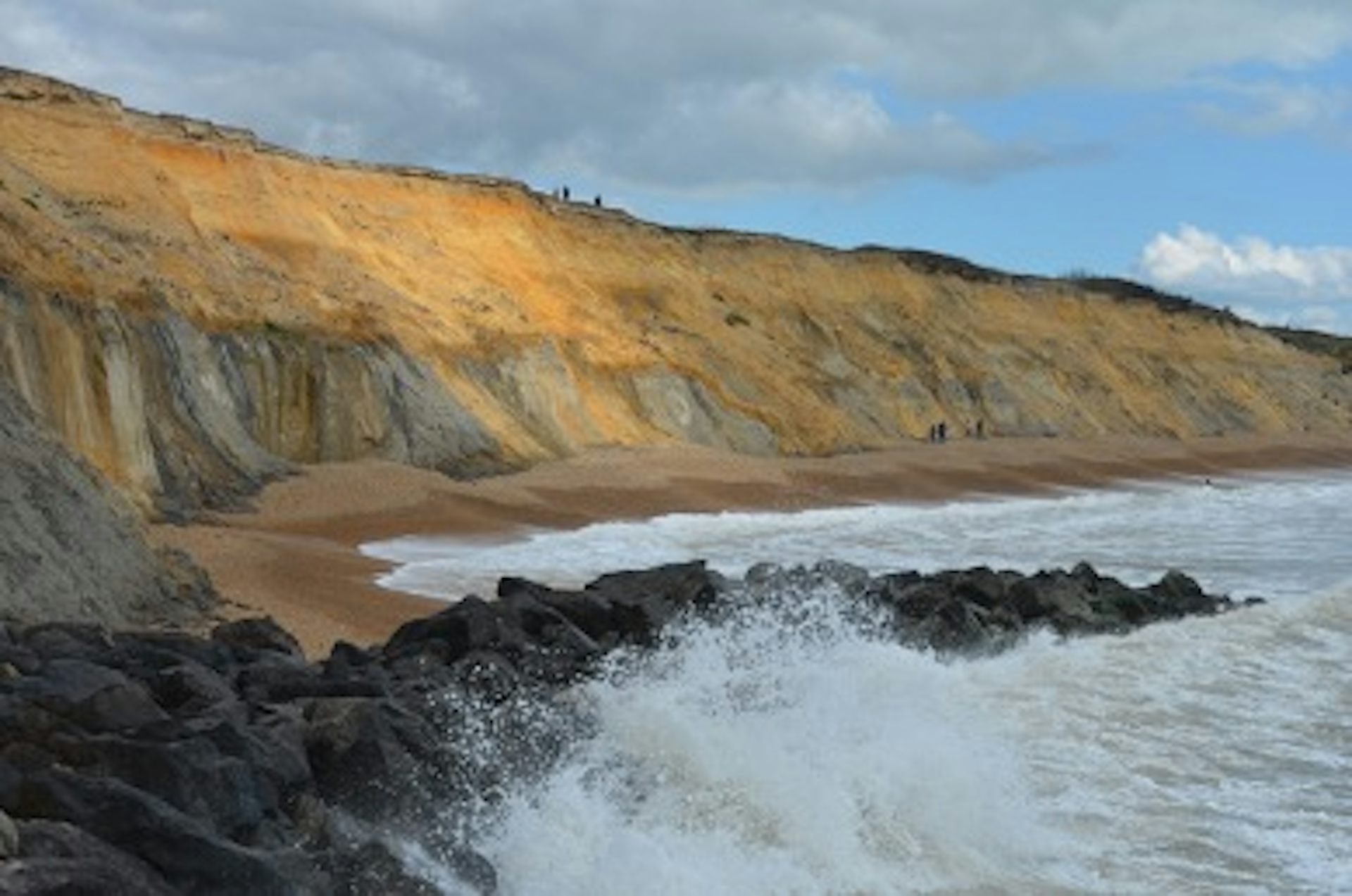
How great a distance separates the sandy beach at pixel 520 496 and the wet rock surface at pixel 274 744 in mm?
2019

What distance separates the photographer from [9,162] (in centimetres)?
2750

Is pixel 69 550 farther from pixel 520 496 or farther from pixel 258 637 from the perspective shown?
pixel 520 496

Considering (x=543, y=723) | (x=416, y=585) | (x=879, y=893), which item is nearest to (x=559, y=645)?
(x=543, y=723)

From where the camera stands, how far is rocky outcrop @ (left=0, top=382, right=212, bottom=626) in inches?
447

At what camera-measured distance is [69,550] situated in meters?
12.2

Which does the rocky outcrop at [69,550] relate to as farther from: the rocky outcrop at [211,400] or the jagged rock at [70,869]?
the jagged rock at [70,869]

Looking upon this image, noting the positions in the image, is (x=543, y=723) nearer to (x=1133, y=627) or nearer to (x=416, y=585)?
(x=416, y=585)

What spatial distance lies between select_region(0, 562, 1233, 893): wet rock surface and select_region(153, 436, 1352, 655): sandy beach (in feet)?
6.62

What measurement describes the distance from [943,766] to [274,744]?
3918 mm

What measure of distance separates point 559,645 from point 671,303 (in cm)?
3792

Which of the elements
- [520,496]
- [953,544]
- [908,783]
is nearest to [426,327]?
[520,496]

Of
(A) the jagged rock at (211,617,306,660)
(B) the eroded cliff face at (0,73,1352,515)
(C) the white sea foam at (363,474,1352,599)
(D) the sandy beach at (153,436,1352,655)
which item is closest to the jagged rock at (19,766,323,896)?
(A) the jagged rock at (211,617,306,660)

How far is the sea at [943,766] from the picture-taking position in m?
7.95

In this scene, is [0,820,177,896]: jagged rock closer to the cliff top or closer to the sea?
the sea
